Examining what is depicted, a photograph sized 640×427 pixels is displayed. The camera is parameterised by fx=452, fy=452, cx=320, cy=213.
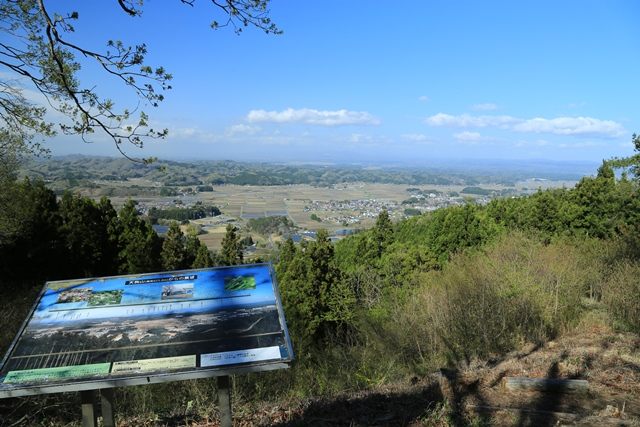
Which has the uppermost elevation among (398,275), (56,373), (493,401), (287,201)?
(56,373)

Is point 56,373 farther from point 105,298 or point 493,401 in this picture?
point 493,401

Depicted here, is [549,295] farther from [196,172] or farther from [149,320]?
[196,172]

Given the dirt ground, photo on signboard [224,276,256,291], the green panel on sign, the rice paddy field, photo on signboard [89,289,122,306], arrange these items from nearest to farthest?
the green panel on sign, photo on signboard [89,289,122,306], photo on signboard [224,276,256,291], the dirt ground, the rice paddy field

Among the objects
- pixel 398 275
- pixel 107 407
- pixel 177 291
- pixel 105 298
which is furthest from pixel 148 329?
pixel 398 275

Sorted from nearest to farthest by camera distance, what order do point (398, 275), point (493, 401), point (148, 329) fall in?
point (148, 329) → point (493, 401) → point (398, 275)

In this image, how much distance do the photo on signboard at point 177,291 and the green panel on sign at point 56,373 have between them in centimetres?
57

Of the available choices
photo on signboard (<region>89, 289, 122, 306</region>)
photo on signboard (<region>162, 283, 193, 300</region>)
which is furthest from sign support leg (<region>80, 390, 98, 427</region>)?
photo on signboard (<region>162, 283, 193, 300</region>)

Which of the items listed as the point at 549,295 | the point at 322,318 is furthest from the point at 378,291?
the point at 549,295

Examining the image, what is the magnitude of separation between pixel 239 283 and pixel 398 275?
633 inches

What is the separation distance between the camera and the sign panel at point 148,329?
98.9 inches

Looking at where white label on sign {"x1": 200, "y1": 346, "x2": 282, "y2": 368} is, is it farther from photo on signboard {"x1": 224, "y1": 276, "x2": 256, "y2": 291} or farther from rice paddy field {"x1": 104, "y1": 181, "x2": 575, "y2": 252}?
rice paddy field {"x1": 104, "y1": 181, "x2": 575, "y2": 252}

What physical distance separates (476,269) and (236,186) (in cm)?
7390

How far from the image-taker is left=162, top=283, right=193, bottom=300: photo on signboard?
9.81ft

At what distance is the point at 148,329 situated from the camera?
2738 millimetres
